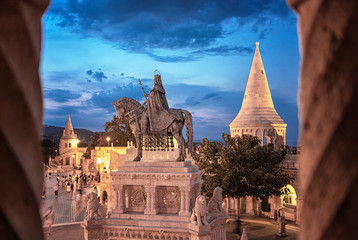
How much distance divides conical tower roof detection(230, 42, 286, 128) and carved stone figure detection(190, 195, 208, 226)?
17098 mm

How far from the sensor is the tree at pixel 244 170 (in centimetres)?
1880

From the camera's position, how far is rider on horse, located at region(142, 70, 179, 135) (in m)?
12.2

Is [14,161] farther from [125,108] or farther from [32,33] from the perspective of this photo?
[125,108]

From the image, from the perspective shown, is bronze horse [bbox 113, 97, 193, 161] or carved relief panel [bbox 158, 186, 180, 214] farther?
bronze horse [bbox 113, 97, 193, 161]

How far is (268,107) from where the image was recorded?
89.7 ft

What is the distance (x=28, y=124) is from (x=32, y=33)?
0.74 ft

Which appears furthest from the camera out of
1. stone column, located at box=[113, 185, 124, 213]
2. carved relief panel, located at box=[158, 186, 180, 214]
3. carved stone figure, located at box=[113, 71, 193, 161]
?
carved stone figure, located at box=[113, 71, 193, 161]

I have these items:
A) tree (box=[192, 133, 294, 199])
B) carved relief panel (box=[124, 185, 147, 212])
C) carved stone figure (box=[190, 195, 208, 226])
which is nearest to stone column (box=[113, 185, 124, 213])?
carved relief panel (box=[124, 185, 147, 212])

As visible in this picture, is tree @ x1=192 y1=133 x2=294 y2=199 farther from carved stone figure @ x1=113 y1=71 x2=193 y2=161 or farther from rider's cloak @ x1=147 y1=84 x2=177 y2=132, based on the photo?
rider's cloak @ x1=147 y1=84 x2=177 y2=132

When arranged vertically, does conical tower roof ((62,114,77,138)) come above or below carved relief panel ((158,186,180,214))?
above

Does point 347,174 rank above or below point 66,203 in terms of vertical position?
above

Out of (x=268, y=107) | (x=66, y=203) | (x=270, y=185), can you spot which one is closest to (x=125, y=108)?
(x=270, y=185)

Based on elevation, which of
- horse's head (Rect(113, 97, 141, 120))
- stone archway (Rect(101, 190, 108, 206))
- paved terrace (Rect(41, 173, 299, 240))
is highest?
horse's head (Rect(113, 97, 141, 120))

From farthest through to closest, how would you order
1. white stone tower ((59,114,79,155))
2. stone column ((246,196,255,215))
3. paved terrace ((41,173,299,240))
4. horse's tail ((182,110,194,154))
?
1. white stone tower ((59,114,79,155))
2. stone column ((246,196,255,215))
3. paved terrace ((41,173,299,240))
4. horse's tail ((182,110,194,154))
